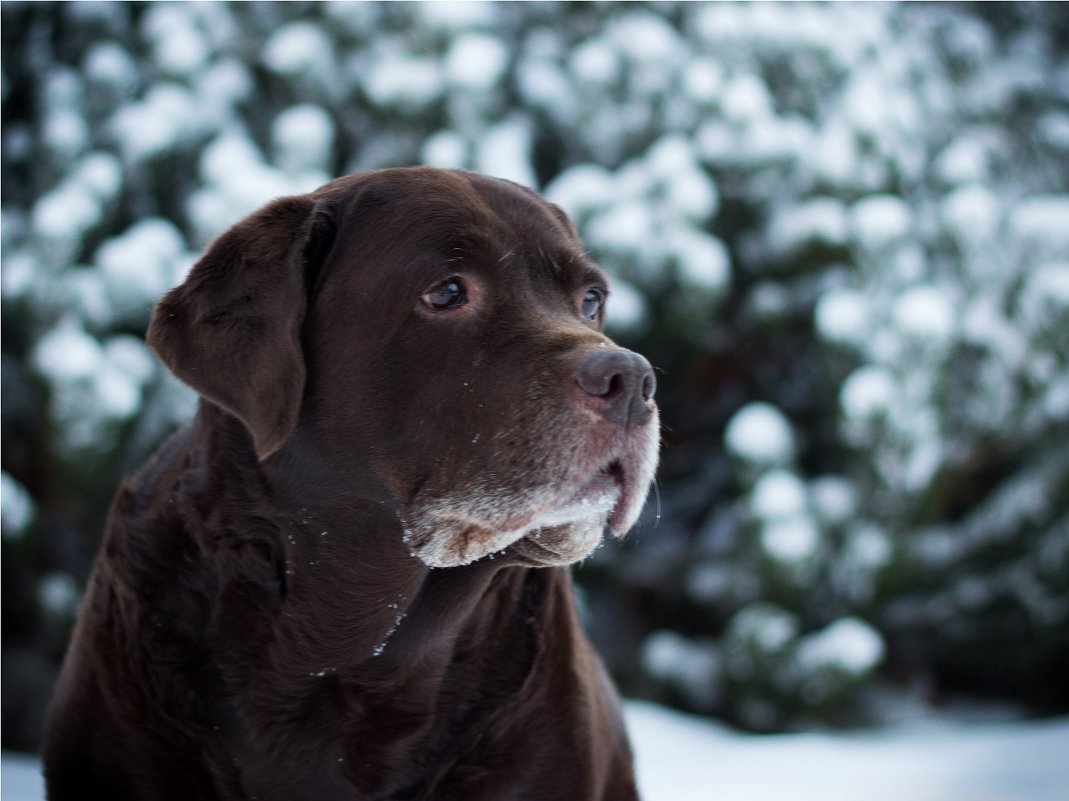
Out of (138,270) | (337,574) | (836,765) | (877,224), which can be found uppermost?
(337,574)

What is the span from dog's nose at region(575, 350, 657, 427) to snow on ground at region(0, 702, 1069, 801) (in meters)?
2.13

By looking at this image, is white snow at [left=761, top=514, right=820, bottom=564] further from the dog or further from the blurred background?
the dog

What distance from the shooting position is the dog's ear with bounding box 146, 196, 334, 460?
81.3 inches

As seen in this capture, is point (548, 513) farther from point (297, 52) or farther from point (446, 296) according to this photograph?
point (297, 52)

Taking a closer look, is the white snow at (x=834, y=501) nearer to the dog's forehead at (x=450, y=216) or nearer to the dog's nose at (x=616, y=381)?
the dog's forehead at (x=450, y=216)

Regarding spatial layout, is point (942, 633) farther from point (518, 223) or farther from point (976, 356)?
point (518, 223)

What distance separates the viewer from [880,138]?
20.5 ft

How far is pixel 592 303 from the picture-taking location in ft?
8.25

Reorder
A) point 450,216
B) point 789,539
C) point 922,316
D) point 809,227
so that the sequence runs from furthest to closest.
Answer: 1. point 809,227
2. point 922,316
3. point 789,539
4. point 450,216

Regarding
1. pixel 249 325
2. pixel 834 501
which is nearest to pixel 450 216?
pixel 249 325

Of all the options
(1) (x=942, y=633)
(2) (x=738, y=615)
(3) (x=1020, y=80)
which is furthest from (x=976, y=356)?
(3) (x=1020, y=80)

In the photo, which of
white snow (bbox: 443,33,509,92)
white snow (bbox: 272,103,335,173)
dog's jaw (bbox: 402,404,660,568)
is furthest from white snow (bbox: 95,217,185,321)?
dog's jaw (bbox: 402,404,660,568)

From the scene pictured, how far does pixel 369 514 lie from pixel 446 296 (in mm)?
432

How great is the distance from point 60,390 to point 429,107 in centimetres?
236
